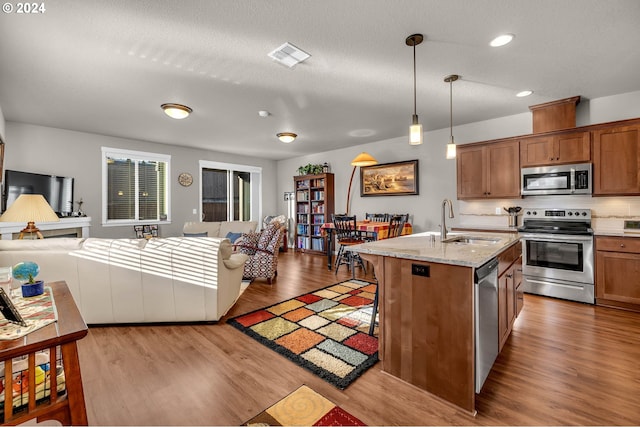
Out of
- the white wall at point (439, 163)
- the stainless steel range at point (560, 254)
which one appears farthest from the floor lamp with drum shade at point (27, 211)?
the stainless steel range at point (560, 254)

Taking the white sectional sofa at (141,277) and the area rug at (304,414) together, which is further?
the white sectional sofa at (141,277)

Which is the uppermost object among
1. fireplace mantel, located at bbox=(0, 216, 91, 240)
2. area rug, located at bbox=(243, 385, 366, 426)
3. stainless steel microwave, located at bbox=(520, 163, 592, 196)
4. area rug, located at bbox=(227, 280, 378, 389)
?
stainless steel microwave, located at bbox=(520, 163, 592, 196)

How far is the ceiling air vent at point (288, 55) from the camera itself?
8.31 ft

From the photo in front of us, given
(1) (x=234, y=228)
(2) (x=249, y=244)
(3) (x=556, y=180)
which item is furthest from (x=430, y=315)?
(1) (x=234, y=228)

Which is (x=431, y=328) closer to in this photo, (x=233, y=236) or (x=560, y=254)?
(x=560, y=254)

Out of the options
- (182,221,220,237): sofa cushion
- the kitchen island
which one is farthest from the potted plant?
(182,221,220,237): sofa cushion

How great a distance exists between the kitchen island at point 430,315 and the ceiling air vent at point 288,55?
185cm

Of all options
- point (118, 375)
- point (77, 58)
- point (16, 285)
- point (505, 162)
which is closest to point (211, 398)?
point (118, 375)

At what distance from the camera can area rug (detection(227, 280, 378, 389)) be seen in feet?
7.01

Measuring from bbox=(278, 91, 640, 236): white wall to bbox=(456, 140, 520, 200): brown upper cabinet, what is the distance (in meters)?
0.35

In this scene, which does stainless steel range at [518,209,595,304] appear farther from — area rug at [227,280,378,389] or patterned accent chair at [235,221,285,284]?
patterned accent chair at [235,221,285,284]

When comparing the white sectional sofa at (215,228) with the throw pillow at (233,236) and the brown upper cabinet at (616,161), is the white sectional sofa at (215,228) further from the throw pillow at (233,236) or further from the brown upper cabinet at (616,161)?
the brown upper cabinet at (616,161)

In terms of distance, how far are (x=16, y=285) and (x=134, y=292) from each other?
1.04 m

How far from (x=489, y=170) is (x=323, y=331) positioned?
3455 mm
